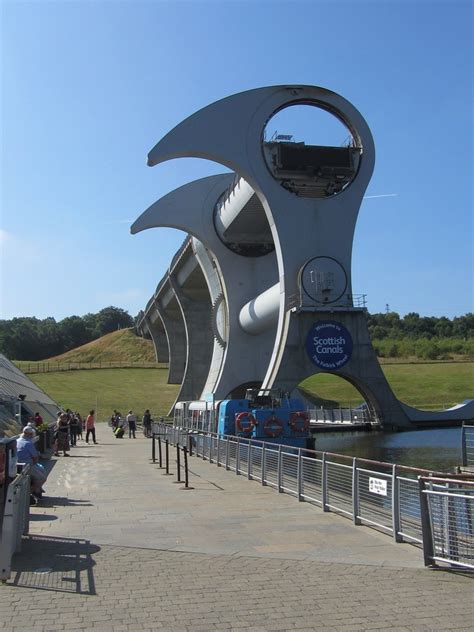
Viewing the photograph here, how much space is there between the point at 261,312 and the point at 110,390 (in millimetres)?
40228

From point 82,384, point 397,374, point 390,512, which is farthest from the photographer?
point 82,384

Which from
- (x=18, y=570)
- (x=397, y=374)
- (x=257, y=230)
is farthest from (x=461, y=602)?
(x=397, y=374)

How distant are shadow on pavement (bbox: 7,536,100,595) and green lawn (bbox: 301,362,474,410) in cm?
4925

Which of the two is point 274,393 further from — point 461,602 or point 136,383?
point 136,383

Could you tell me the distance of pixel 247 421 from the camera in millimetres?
23828

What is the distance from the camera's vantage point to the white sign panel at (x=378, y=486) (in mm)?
8809

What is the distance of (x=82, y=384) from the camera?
82.1 meters

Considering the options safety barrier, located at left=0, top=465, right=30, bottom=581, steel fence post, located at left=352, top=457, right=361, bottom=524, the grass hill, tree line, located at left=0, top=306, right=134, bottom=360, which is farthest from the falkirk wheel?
tree line, located at left=0, top=306, right=134, bottom=360

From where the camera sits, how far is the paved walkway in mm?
5613

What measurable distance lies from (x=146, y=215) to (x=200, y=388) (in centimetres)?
2111

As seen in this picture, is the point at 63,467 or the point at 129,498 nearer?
the point at 129,498

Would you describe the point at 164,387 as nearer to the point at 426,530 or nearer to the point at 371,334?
the point at 371,334

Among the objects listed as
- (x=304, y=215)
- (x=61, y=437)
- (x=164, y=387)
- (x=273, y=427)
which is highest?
(x=304, y=215)

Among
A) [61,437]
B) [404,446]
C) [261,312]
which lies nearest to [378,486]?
[61,437]
